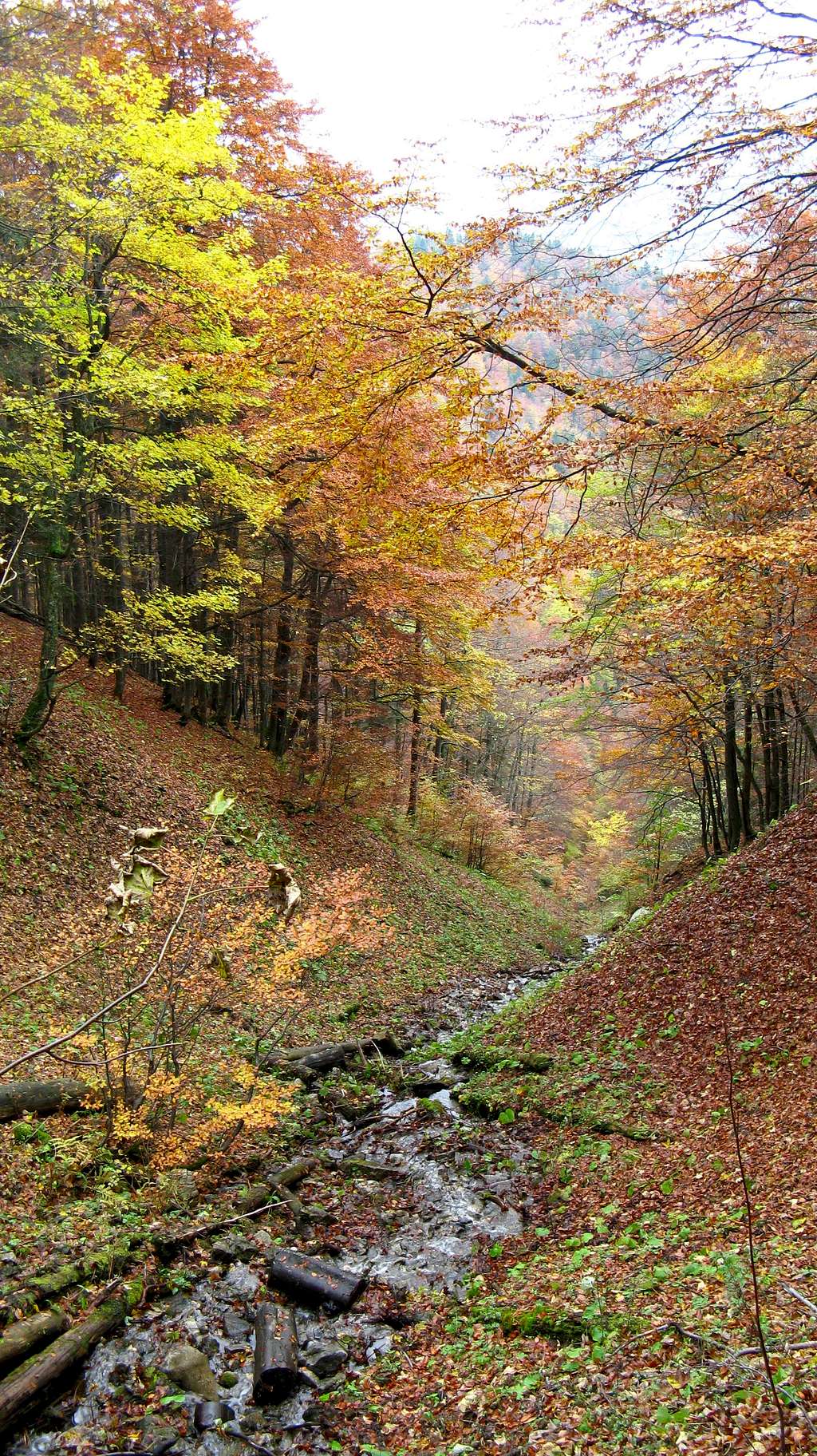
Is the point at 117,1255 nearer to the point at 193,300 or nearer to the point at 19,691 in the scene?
the point at 19,691

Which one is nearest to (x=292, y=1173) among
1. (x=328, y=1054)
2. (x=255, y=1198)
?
(x=255, y=1198)

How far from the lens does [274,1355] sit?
206 inches

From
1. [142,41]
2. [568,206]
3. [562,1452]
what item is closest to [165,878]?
[562,1452]

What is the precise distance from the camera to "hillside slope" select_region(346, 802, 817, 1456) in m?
3.92

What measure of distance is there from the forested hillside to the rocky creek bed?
4 centimetres

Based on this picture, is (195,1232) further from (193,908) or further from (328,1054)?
(328,1054)

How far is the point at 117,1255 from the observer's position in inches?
224

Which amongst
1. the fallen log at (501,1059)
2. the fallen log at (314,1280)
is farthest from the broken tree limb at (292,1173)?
the fallen log at (501,1059)

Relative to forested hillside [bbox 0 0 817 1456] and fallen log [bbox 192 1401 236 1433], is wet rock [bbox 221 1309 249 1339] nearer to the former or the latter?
forested hillside [bbox 0 0 817 1456]

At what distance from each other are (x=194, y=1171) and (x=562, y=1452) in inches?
172

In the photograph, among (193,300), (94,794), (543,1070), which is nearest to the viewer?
(543,1070)

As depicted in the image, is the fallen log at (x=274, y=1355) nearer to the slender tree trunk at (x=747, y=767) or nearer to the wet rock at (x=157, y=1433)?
the wet rock at (x=157, y=1433)

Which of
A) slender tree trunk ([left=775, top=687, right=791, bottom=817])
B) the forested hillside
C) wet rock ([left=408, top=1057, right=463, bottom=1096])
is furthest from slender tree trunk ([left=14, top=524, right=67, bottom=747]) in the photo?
slender tree trunk ([left=775, top=687, right=791, bottom=817])

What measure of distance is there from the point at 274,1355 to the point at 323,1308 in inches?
28.9
